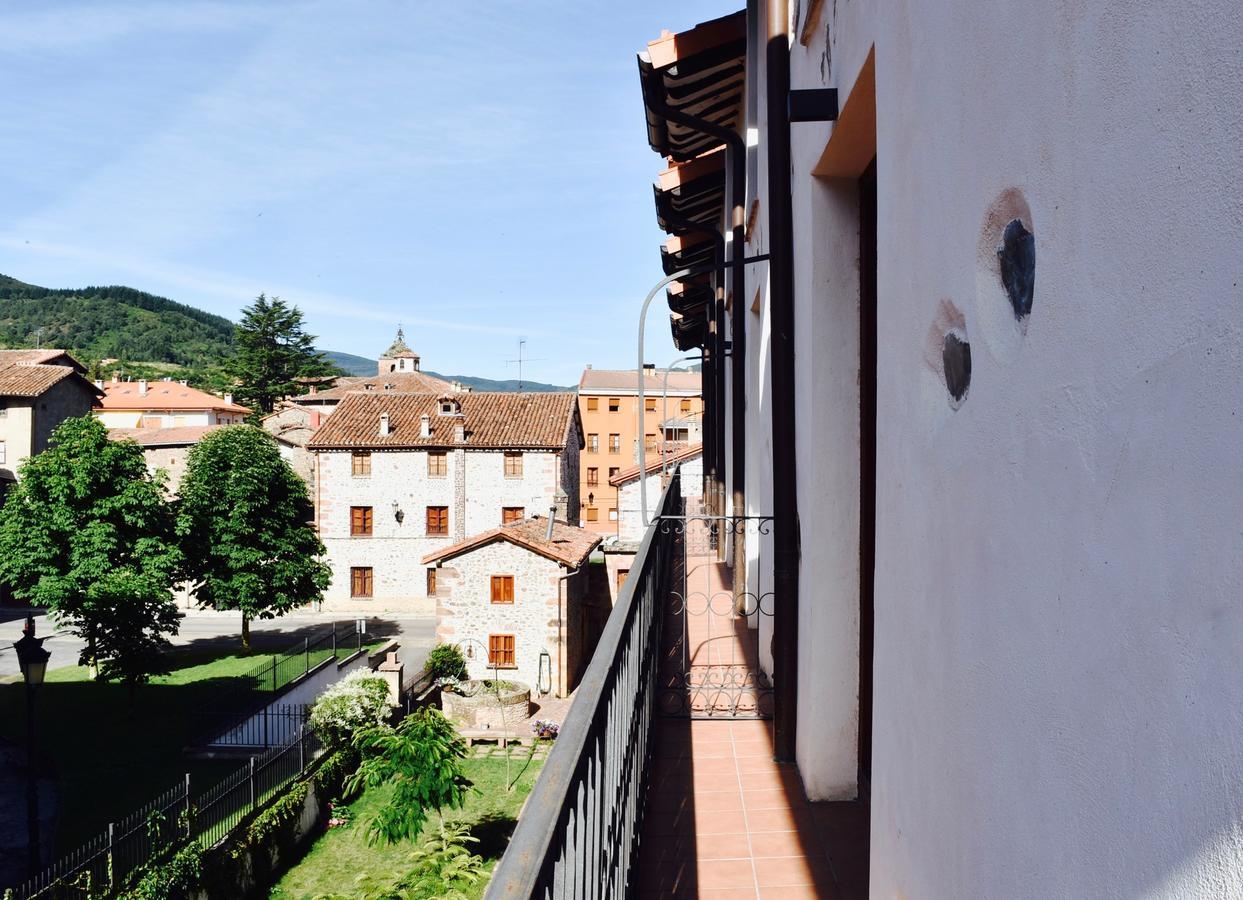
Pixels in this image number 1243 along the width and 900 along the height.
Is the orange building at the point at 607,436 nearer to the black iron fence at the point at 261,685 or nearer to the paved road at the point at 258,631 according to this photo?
the paved road at the point at 258,631

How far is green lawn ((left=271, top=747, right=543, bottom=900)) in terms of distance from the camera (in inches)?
591

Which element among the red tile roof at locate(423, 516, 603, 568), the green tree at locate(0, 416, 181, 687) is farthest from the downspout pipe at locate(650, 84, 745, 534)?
the green tree at locate(0, 416, 181, 687)

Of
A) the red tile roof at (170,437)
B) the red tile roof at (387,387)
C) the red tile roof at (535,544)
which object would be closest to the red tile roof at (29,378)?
the red tile roof at (170,437)

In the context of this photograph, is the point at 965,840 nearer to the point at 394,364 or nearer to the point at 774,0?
the point at 774,0

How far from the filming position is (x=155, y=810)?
13477 mm

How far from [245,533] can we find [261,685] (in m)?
5.55

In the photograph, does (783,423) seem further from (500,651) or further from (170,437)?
(170,437)

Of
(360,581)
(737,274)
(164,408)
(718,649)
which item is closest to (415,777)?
(718,649)

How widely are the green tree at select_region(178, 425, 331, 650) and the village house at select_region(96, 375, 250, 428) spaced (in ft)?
109

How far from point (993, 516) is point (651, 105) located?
640 centimetres

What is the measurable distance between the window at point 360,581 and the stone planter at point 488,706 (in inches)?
451

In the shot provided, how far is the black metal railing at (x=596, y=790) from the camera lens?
4.26 ft

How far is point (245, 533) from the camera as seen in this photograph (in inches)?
1096

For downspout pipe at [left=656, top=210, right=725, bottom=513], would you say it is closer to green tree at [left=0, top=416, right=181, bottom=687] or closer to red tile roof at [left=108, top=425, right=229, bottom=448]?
green tree at [left=0, top=416, right=181, bottom=687]
